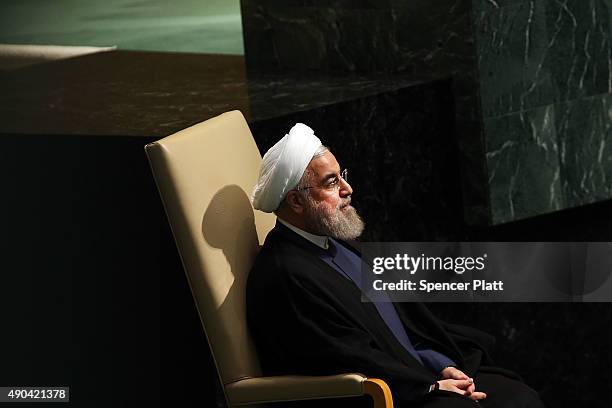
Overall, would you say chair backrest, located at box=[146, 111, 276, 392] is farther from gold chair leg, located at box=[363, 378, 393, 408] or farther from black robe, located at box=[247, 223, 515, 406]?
gold chair leg, located at box=[363, 378, 393, 408]

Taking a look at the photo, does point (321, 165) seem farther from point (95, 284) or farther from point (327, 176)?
point (95, 284)

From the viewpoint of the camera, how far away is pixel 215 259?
3.96 m

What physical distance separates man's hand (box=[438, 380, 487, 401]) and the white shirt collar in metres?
A: 0.52

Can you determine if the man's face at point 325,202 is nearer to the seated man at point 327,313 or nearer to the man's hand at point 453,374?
the seated man at point 327,313

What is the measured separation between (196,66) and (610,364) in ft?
8.51

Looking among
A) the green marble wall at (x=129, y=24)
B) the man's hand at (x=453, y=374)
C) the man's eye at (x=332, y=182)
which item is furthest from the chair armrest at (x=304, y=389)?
the green marble wall at (x=129, y=24)

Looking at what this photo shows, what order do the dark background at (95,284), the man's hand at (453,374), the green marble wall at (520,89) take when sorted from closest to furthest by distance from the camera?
1. the man's hand at (453,374)
2. the dark background at (95,284)
3. the green marble wall at (520,89)

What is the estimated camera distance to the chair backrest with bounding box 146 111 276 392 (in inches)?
155

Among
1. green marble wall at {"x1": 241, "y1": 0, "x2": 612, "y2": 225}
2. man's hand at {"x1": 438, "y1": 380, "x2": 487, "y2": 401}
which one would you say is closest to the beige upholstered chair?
man's hand at {"x1": 438, "y1": 380, "x2": 487, "y2": 401}

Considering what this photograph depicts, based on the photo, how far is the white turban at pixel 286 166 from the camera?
4047mm

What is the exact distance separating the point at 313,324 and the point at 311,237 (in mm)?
329

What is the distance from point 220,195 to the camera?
406 centimetres

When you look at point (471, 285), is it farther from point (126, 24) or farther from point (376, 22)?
point (126, 24)

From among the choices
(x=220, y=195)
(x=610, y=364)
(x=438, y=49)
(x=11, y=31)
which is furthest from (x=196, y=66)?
(x=220, y=195)
